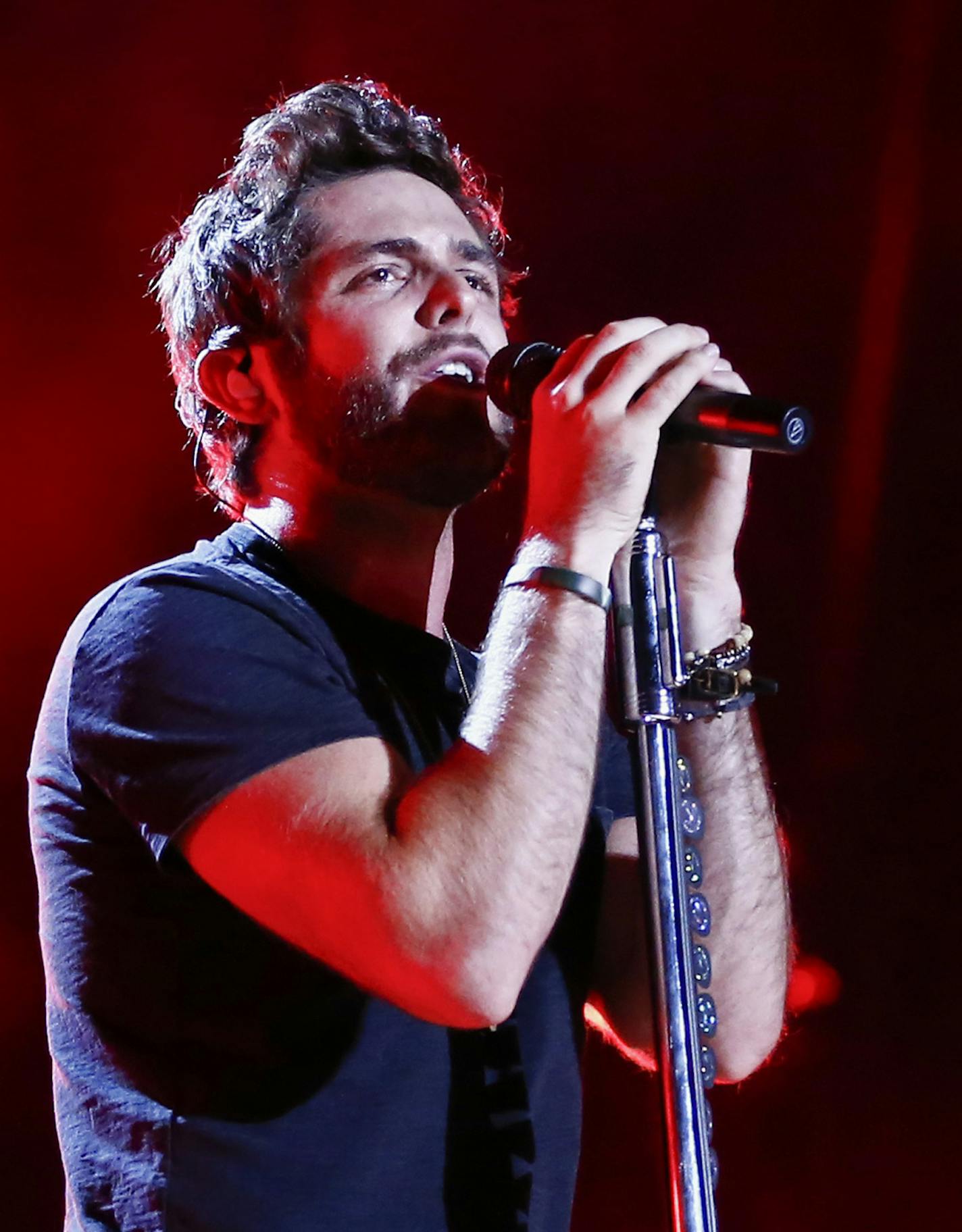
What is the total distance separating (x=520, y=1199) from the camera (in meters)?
1.46

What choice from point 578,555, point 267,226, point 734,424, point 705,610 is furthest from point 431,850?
point 267,226

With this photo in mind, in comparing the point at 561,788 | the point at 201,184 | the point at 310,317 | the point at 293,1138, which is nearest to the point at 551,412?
the point at 561,788

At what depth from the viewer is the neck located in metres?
1.76

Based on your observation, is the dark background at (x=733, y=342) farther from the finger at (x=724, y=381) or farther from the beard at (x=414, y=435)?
the finger at (x=724, y=381)

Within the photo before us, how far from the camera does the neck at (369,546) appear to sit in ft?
5.78

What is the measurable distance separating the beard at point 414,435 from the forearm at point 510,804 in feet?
1.18

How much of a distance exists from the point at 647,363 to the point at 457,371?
39 centimetres

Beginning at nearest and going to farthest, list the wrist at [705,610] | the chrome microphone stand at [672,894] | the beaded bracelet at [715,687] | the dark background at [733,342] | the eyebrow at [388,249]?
1. the chrome microphone stand at [672,894]
2. the beaded bracelet at [715,687]
3. the wrist at [705,610]
4. the eyebrow at [388,249]
5. the dark background at [733,342]

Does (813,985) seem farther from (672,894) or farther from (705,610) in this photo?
(672,894)

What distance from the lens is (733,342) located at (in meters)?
A: 3.02

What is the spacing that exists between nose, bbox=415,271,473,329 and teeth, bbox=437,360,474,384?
0.05 metres

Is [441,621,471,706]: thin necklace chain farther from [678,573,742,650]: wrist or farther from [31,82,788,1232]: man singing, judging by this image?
[678,573,742,650]: wrist

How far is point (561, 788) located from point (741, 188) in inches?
81.5

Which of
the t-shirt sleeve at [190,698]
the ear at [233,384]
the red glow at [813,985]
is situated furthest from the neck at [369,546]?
the red glow at [813,985]
